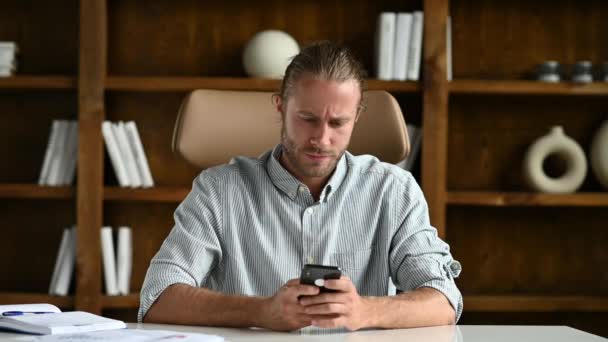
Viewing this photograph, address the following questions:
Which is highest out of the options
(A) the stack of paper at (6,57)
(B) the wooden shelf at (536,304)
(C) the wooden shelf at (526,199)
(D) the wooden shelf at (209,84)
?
(A) the stack of paper at (6,57)

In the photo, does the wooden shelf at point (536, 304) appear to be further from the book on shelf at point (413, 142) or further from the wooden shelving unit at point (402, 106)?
the book on shelf at point (413, 142)

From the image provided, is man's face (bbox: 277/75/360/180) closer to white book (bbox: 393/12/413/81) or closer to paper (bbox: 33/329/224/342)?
paper (bbox: 33/329/224/342)

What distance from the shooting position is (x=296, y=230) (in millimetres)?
1851

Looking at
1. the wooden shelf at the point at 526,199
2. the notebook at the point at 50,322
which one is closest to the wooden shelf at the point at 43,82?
the wooden shelf at the point at 526,199

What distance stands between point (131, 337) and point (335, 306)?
35 centimetres

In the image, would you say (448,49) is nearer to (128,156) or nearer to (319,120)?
(128,156)

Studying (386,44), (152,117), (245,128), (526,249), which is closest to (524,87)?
(386,44)

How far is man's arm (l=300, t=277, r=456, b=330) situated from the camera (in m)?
1.48

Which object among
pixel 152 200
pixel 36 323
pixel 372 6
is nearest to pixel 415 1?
pixel 372 6

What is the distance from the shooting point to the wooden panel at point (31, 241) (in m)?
3.42

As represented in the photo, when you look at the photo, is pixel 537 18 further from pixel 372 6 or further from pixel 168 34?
pixel 168 34

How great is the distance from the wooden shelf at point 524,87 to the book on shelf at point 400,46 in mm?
160

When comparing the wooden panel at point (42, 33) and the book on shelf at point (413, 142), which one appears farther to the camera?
the wooden panel at point (42, 33)

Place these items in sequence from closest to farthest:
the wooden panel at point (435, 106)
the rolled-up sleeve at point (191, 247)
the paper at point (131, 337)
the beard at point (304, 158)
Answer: the paper at point (131, 337)
the rolled-up sleeve at point (191, 247)
the beard at point (304, 158)
the wooden panel at point (435, 106)
